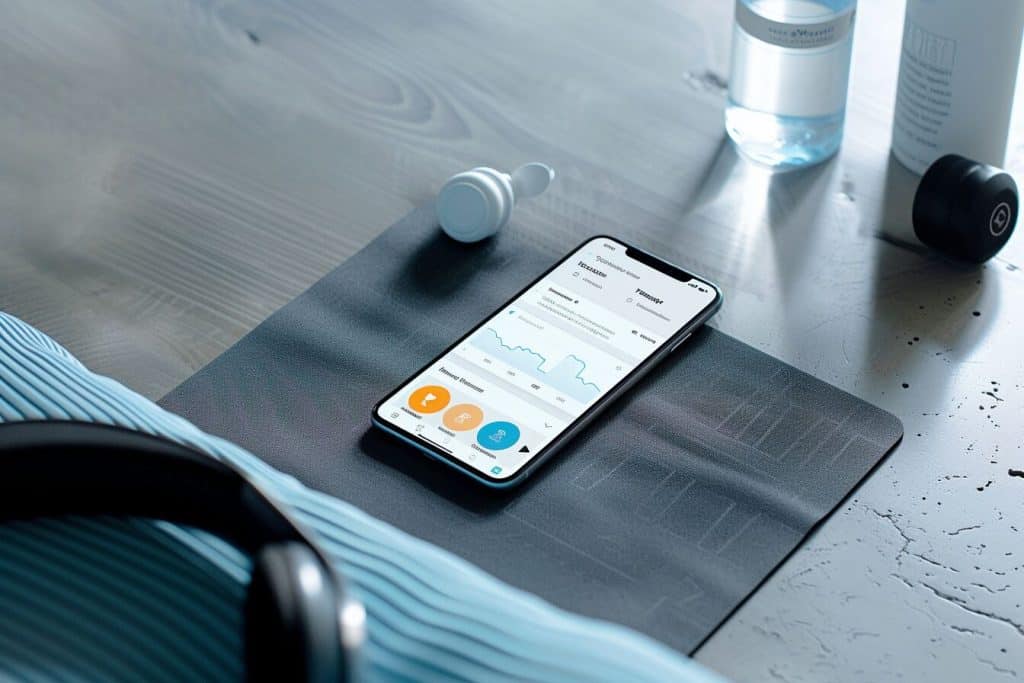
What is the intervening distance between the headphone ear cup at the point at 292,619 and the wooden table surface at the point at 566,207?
0.64 feet

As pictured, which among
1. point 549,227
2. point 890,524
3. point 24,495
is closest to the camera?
point 24,495

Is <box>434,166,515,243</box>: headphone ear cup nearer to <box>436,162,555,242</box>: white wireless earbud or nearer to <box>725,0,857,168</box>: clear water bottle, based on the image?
<box>436,162,555,242</box>: white wireless earbud

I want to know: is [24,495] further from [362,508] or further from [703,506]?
[703,506]

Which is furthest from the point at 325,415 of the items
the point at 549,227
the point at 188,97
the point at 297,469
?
the point at 188,97

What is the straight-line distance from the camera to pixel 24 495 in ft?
1.38

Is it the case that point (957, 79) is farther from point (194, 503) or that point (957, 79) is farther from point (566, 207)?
point (194, 503)

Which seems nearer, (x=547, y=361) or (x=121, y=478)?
(x=121, y=478)

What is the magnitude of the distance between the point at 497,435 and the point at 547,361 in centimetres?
5

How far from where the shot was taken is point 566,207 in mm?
688

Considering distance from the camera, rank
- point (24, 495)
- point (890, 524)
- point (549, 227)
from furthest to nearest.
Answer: point (549, 227) → point (890, 524) → point (24, 495)

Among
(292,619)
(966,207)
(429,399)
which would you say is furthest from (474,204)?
(292,619)

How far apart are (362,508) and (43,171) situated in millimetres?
303

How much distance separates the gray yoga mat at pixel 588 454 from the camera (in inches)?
20.4

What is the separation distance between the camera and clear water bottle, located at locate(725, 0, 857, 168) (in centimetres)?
66
